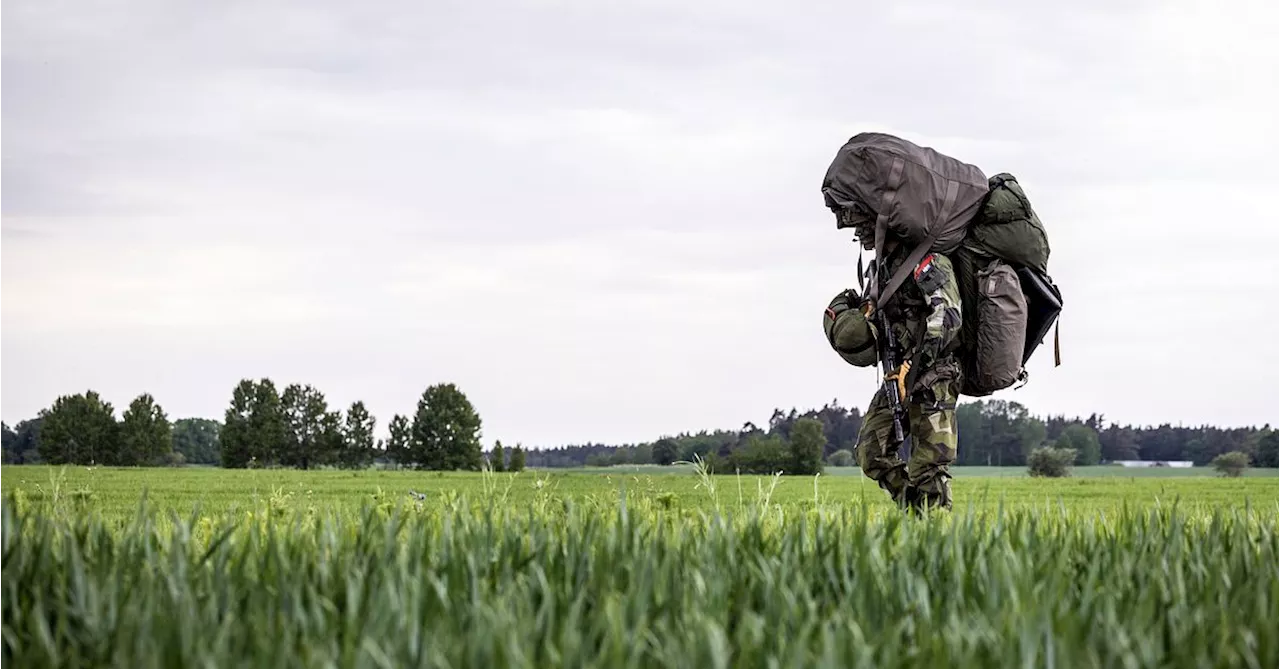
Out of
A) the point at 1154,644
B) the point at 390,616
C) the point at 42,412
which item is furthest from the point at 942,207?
the point at 42,412

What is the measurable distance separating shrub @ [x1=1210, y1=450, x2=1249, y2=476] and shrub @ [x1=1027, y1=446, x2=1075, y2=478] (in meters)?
5.56

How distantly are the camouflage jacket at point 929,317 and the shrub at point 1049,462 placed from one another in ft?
150

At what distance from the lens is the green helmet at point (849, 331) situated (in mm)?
9625

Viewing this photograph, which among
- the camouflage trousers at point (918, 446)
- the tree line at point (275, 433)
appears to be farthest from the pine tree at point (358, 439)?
the camouflage trousers at point (918, 446)

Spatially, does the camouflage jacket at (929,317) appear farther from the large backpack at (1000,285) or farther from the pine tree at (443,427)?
the pine tree at (443,427)

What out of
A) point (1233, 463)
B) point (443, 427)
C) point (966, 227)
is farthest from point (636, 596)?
point (443, 427)

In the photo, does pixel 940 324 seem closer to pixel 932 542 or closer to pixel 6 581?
pixel 932 542

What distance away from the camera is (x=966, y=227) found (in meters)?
9.54

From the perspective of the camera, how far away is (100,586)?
15.0ft

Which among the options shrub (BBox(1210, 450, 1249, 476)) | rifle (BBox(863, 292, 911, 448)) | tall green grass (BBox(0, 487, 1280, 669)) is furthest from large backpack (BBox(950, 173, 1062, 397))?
shrub (BBox(1210, 450, 1249, 476))

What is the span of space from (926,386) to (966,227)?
1.14 m

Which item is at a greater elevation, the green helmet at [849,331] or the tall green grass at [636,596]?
the green helmet at [849,331]

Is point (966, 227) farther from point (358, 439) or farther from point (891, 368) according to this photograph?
A: point (358, 439)

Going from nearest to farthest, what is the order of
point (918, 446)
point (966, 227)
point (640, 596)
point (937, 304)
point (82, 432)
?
point (640, 596)
point (937, 304)
point (966, 227)
point (918, 446)
point (82, 432)
